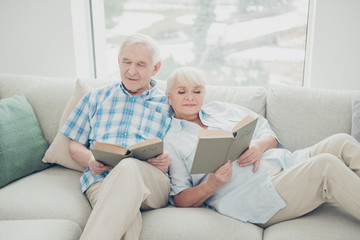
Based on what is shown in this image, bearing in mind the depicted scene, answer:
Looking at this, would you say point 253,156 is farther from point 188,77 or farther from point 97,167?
point 97,167

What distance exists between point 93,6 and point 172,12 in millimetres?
672

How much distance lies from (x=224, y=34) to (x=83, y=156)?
1.63m

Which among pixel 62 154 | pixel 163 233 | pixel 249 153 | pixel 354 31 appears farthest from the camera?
pixel 354 31

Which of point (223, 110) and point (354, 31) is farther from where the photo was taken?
point (354, 31)

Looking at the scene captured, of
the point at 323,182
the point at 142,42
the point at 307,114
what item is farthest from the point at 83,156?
the point at 307,114

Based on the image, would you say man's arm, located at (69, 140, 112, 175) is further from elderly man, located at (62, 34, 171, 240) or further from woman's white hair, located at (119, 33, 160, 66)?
woman's white hair, located at (119, 33, 160, 66)

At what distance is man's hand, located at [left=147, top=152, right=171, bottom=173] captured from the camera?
5.40 ft

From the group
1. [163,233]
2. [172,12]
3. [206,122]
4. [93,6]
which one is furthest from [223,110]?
[93,6]

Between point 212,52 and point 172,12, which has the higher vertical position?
point 172,12

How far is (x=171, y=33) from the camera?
2967 mm

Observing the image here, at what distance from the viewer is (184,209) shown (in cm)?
161

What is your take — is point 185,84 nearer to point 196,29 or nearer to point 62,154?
point 62,154

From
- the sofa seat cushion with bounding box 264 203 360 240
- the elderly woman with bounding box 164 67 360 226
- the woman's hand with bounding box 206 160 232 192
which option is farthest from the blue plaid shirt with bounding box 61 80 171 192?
the sofa seat cushion with bounding box 264 203 360 240

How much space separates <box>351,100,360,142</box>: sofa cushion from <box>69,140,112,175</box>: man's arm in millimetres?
1296
